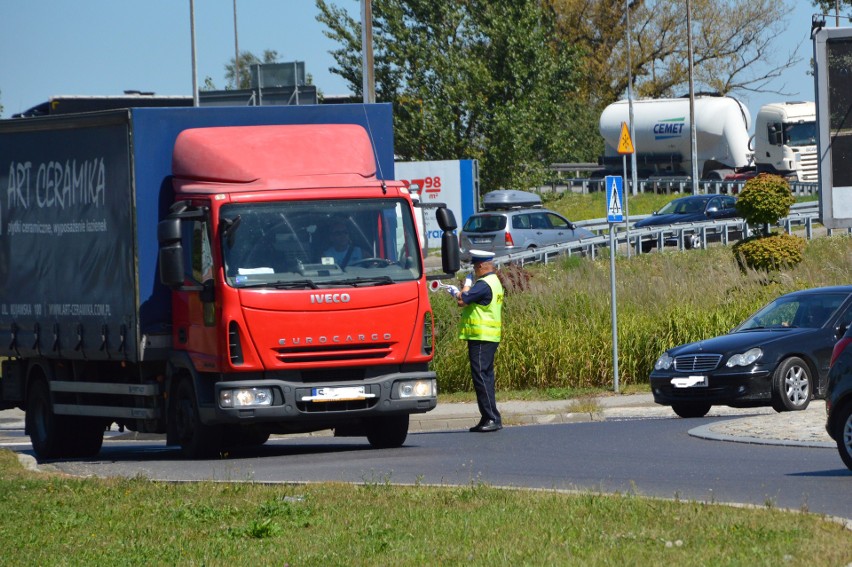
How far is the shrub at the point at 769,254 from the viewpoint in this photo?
2656 cm

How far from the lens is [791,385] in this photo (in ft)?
57.8

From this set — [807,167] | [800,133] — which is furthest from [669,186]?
[800,133]

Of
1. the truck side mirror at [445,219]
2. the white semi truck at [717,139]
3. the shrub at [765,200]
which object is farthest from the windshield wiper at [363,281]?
the white semi truck at [717,139]

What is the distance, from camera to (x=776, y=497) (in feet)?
32.3

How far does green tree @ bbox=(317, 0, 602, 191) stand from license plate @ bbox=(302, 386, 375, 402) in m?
29.8

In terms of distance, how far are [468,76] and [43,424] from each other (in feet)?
93.2

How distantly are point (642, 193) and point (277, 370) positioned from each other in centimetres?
4873

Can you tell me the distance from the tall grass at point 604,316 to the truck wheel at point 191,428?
8.27 metres

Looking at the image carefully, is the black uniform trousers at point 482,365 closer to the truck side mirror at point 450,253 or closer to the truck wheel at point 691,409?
the truck side mirror at point 450,253

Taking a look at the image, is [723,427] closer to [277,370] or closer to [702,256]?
[277,370]

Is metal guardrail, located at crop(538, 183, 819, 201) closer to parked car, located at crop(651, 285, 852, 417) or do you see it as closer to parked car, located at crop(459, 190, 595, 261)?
parked car, located at crop(459, 190, 595, 261)

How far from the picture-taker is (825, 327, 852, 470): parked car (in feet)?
37.5

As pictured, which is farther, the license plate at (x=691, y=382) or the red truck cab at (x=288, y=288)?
the license plate at (x=691, y=382)

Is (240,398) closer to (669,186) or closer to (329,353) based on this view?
(329,353)
